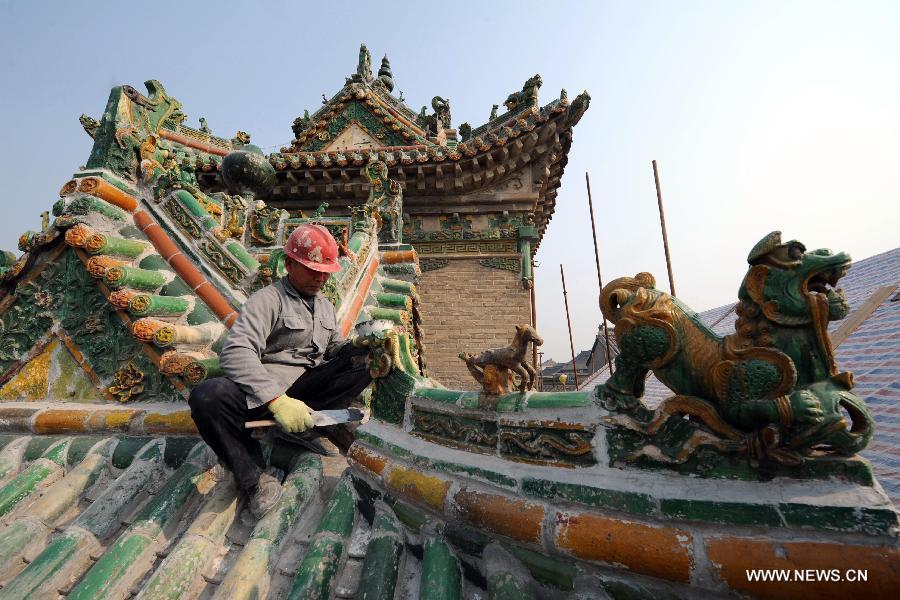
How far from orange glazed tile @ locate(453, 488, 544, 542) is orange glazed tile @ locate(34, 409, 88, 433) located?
275 centimetres

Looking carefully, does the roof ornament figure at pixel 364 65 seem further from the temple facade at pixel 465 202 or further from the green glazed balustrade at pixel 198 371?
the green glazed balustrade at pixel 198 371

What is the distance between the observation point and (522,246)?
365 inches

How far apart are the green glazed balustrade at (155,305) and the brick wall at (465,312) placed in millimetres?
5907

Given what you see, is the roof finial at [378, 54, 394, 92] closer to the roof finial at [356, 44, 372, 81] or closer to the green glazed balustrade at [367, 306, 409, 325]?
the roof finial at [356, 44, 372, 81]

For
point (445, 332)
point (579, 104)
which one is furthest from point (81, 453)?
point (579, 104)

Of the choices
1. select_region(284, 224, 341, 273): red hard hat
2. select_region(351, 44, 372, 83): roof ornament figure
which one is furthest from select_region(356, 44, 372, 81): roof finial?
select_region(284, 224, 341, 273): red hard hat

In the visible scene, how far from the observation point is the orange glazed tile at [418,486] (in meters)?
1.88

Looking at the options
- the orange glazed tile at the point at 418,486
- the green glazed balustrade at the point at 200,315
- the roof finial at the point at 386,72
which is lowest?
the orange glazed tile at the point at 418,486

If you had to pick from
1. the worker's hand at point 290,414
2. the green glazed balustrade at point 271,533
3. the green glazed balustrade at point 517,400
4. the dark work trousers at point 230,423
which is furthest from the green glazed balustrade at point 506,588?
the dark work trousers at point 230,423

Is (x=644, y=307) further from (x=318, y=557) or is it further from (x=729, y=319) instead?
(x=729, y=319)

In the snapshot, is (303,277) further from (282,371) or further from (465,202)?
(465,202)

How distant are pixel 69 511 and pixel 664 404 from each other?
3109 mm

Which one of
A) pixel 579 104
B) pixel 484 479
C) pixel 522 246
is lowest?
pixel 484 479

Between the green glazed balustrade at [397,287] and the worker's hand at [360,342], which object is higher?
the green glazed balustrade at [397,287]
